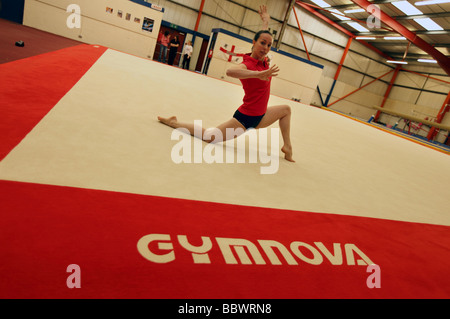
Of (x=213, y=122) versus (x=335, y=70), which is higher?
(x=335, y=70)

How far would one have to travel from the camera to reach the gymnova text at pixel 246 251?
1.01 metres

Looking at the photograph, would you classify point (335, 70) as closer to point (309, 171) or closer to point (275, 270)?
point (309, 171)

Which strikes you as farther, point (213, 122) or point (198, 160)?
point (213, 122)

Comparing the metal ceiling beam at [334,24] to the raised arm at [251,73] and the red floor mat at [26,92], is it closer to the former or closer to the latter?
the red floor mat at [26,92]

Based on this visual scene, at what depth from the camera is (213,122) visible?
11.4 feet

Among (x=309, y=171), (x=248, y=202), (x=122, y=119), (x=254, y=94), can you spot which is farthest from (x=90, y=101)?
(x=309, y=171)

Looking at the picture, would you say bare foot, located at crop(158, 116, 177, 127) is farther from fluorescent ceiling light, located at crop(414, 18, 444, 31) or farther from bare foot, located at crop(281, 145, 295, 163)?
fluorescent ceiling light, located at crop(414, 18, 444, 31)

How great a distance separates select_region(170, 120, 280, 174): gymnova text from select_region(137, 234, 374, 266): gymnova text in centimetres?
87

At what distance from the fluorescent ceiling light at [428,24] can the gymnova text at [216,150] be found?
14719mm

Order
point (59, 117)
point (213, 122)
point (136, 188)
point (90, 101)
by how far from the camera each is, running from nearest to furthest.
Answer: point (136, 188), point (59, 117), point (90, 101), point (213, 122)

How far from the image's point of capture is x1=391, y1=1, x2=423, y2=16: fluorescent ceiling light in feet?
40.7

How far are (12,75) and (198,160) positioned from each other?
2099 millimetres

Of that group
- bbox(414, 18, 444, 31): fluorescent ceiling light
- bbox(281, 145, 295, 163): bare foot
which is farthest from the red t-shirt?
bbox(414, 18, 444, 31): fluorescent ceiling light
